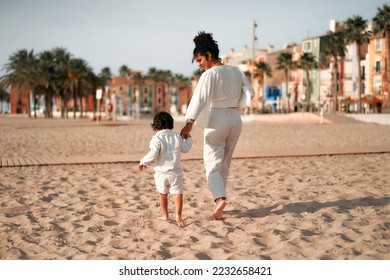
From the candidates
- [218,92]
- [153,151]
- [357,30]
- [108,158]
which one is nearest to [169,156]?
[153,151]

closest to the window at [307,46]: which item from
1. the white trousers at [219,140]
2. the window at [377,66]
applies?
the window at [377,66]

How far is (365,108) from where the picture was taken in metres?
53.8

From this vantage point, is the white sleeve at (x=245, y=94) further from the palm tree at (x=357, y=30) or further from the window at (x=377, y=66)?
the window at (x=377, y=66)

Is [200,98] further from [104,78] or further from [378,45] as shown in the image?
[104,78]

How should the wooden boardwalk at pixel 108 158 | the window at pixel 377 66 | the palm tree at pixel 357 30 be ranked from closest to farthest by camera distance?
the wooden boardwalk at pixel 108 158, the palm tree at pixel 357 30, the window at pixel 377 66

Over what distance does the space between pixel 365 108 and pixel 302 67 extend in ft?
53.5

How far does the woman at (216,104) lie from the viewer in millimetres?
4414

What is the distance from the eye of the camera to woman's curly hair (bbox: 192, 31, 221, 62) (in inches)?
178

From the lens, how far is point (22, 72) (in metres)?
67.9

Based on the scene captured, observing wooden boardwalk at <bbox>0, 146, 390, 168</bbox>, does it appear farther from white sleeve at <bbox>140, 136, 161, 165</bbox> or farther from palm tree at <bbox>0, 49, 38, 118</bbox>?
palm tree at <bbox>0, 49, 38, 118</bbox>

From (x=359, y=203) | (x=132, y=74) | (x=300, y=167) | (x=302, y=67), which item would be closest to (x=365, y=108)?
(x=302, y=67)

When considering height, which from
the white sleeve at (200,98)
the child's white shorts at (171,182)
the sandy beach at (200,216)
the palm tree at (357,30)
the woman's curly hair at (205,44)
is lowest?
the sandy beach at (200,216)

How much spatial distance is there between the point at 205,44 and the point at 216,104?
22.6 inches
